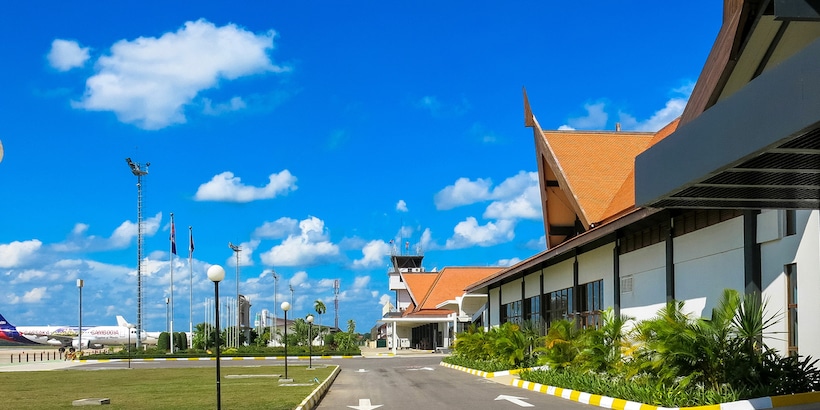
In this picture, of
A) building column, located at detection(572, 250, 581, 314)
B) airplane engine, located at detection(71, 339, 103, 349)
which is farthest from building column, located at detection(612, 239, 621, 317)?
airplane engine, located at detection(71, 339, 103, 349)

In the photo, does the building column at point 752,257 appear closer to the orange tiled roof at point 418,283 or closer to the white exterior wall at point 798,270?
the white exterior wall at point 798,270

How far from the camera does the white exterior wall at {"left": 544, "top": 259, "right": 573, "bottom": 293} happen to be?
3359 cm

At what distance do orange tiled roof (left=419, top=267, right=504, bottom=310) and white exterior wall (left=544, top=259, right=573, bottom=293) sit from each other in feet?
121

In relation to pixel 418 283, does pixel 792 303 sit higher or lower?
higher

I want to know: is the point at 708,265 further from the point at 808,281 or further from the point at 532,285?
the point at 532,285

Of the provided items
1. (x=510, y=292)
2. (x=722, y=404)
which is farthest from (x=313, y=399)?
(x=510, y=292)

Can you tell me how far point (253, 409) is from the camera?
17547mm

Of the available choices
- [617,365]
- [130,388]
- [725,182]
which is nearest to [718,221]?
[617,365]

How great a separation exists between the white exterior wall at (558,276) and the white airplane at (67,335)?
3491 inches

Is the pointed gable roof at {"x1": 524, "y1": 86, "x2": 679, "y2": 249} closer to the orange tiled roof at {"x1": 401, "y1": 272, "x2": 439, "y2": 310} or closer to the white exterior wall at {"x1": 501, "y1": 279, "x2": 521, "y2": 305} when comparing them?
the white exterior wall at {"x1": 501, "y1": 279, "x2": 521, "y2": 305}

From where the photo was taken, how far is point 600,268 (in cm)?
2930

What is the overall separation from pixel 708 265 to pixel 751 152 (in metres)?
10.9

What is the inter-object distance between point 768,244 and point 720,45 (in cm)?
512

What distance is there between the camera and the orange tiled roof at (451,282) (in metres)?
75.1
